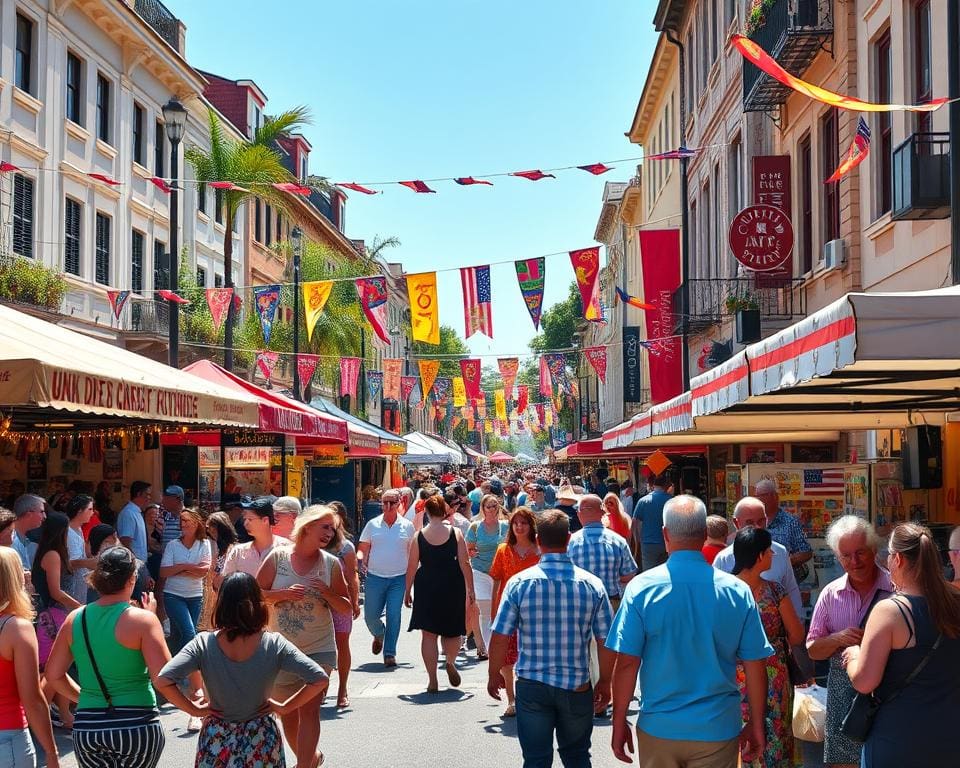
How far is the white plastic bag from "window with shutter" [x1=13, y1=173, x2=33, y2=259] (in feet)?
66.5

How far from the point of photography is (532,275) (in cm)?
2472

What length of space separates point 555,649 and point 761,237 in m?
14.5

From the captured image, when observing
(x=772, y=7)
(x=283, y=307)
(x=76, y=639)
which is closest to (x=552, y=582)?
(x=76, y=639)

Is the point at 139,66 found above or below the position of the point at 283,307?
above

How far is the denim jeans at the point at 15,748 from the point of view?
5.32 m

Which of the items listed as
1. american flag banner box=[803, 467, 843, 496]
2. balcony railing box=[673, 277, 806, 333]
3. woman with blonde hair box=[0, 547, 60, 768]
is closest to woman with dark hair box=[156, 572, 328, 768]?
woman with blonde hair box=[0, 547, 60, 768]

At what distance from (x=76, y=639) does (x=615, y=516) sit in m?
9.87

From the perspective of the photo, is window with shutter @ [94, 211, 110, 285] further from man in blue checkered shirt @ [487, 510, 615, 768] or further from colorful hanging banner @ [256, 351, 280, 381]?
man in blue checkered shirt @ [487, 510, 615, 768]

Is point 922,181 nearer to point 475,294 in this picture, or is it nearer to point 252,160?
point 475,294

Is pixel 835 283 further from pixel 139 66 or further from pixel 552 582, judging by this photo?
pixel 139 66

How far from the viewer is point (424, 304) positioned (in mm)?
24859

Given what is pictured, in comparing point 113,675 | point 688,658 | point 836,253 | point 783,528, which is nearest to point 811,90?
point 783,528

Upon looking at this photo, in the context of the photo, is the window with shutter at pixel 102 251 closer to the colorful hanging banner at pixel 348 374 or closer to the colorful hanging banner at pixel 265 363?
the colorful hanging banner at pixel 265 363

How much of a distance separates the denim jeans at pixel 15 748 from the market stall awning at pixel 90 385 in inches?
138
